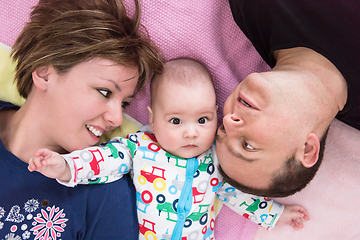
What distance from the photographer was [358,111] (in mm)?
1117

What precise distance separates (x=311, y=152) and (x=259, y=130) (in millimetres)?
208

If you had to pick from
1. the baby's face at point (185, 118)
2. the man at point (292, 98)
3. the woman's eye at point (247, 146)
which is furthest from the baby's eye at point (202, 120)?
the woman's eye at point (247, 146)

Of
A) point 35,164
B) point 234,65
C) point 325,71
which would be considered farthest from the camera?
point 234,65

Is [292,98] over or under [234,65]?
over

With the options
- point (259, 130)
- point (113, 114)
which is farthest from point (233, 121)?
point (113, 114)

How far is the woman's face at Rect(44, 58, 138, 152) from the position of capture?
117cm

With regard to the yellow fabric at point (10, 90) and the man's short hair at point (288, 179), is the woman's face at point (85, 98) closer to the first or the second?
the yellow fabric at point (10, 90)

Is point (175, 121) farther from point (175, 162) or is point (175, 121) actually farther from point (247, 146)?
point (247, 146)

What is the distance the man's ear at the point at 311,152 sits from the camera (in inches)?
38.6

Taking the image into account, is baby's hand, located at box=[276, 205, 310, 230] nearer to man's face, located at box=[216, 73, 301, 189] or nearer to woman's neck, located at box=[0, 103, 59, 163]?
man's face, located at box=[216, 73, 301, 189]

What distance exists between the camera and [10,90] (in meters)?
1.50

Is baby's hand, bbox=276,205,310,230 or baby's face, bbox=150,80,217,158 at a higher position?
baby's face, bbox=150,80,217,158

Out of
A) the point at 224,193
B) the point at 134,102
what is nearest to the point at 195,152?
the point at 224,193

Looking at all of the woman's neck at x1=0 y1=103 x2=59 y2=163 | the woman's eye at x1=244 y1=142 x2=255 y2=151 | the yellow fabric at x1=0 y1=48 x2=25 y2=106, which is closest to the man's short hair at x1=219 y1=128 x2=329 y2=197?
the woman's eye at x1=244 y1=142 x2=255 y2=151
